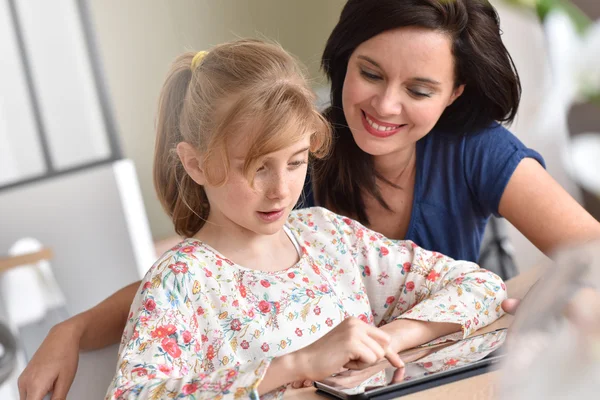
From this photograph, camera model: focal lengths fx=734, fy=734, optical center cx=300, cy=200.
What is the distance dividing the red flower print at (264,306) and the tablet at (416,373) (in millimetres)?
207

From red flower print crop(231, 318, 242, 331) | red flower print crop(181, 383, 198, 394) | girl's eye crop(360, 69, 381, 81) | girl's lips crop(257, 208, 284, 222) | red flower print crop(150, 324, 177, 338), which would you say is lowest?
red flower print crop(231, 318, 242, 331)

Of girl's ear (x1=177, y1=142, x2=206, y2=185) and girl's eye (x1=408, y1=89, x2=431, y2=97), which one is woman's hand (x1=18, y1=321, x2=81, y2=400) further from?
girl's eye (x1=408, y1=89, x2=431, y2=97)

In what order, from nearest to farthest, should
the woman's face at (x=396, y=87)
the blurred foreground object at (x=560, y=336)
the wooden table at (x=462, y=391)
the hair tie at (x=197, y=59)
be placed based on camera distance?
the blurred foreground object at (x=560, y=336) → the wooden table at (x=462, y=391) → the hair tie at (x=197, y=59) → the woman's face at (x=396, y=87)

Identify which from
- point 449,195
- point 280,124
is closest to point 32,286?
point 449,195

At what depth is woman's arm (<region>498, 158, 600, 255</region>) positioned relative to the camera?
Answer: 120 centimetres

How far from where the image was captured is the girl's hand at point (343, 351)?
76 centimetres

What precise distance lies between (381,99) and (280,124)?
37 cm

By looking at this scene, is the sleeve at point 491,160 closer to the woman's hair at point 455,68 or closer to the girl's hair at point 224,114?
the woman's hair at point 455,68

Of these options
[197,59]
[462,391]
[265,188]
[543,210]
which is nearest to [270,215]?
[265,188]

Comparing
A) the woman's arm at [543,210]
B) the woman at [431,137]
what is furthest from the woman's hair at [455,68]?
the woman's arm at [543,210]

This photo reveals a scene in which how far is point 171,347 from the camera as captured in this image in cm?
87

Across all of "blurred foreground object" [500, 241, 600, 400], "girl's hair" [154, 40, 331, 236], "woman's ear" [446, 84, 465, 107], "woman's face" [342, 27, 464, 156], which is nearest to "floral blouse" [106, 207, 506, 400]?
"girl's hair" [154, 40, 331, 236]

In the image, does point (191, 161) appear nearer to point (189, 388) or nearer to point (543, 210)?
point (189, 388)

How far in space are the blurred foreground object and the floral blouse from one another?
0.45 meters
